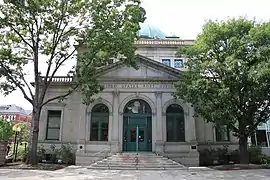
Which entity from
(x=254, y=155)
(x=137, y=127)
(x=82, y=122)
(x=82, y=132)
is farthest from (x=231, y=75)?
(x=82, y=132)

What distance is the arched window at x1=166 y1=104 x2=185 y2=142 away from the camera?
796 inches

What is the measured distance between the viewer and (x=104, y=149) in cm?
1942

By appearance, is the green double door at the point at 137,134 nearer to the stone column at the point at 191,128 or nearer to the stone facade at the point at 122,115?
the stone facade at the point at 122,115

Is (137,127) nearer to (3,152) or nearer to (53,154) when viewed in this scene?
(53,154)

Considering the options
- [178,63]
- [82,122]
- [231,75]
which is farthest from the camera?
[178,63]

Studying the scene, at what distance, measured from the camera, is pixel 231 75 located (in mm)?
15680

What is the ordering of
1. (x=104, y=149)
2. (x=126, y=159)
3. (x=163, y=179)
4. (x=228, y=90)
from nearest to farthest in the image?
1. (x=163, y=179)
2. (x=228, y=90)
3. (x=126, y=159)
4. (x=104, y=149)

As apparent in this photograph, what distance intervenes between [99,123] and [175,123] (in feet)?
21.3

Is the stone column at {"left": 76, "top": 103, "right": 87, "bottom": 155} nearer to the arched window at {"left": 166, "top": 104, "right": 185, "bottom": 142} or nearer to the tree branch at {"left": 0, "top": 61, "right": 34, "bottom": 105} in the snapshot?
the tree branch at {"left": 0, "top": 61, "right": 34, "bottom": 105}

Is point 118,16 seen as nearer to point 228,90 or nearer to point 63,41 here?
point 63,41

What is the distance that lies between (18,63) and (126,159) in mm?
10788

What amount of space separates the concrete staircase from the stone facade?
1.40m

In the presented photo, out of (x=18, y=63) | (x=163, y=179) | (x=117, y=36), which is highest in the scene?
(x=117, y=36)

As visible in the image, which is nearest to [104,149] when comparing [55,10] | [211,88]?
[211,88]
